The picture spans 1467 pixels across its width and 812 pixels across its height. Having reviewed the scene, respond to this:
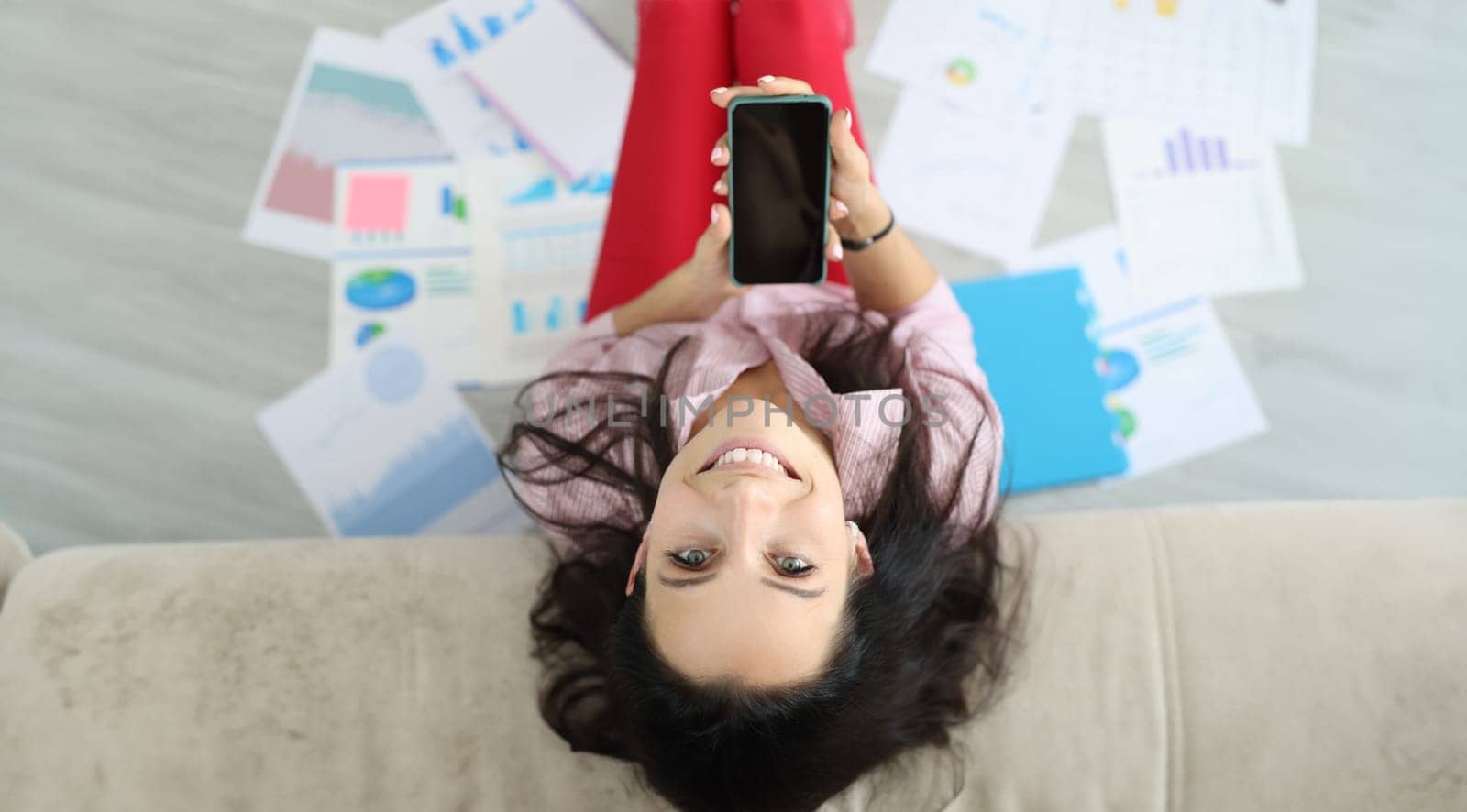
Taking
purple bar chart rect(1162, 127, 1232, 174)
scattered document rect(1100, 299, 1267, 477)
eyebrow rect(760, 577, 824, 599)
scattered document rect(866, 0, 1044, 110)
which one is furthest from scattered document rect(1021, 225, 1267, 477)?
eyebrow rect(760, 577, 824, 599)

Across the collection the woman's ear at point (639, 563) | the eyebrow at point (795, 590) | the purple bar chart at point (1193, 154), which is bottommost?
the purple bar chart at point (1193, 154)

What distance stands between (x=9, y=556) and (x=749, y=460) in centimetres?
95

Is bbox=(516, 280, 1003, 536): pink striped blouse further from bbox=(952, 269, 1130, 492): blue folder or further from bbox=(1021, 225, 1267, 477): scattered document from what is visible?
bbox=(1021, 225, 1267, 477): scattered document

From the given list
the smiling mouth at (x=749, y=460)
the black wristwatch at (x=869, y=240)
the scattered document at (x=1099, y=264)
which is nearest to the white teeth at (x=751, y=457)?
the smiling mouth at (x=749, y=460)

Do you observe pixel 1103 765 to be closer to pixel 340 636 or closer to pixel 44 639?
pixel 340 636

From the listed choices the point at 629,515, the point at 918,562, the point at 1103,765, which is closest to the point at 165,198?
the point at 629,515

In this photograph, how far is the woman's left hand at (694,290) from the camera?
0.92 metres

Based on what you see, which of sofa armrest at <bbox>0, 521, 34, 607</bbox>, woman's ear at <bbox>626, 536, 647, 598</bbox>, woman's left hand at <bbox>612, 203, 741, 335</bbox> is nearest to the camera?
woman's ear at <bbox>626, 536, 647, 598</bbox>

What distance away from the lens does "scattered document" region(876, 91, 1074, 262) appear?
1.44 meters

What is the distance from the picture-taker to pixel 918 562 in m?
0.95

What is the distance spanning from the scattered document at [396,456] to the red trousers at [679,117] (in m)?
0.39

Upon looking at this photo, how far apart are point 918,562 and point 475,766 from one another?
1.74ft

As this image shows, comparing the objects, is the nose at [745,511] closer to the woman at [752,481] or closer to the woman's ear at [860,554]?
the woman at [752,481]

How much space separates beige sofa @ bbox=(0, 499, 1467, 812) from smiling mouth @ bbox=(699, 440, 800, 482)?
372 mm
